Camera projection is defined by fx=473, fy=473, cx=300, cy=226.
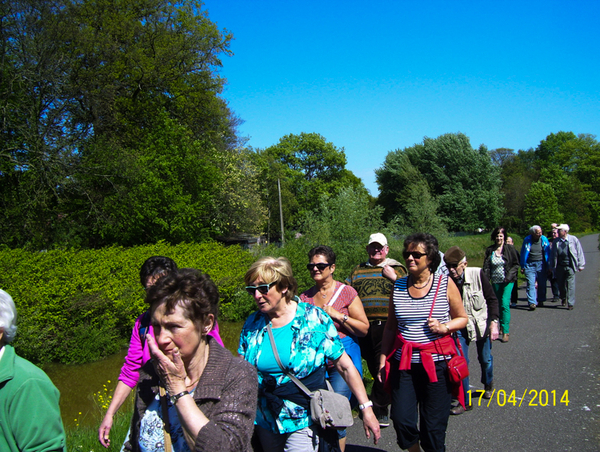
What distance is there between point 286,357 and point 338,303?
4.73ft

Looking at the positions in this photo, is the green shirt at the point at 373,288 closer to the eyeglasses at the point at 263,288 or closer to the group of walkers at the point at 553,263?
the eyeglasses at the point at 263,288

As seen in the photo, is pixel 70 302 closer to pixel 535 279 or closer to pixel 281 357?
pixel 281 357

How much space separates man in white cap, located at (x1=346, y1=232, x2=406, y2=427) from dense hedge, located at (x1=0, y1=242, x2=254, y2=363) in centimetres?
709

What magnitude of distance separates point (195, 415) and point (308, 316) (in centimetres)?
121

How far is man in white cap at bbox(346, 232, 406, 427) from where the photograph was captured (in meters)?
4.70

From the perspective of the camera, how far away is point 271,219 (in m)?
60.2

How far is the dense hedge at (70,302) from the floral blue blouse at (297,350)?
7.72 meters

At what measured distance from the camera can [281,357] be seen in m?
2.79

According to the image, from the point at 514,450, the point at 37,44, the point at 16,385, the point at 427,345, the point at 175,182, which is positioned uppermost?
the point at 37,44

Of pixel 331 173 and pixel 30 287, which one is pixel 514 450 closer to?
pixel 30 287

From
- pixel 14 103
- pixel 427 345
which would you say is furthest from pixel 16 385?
pixel 14 103

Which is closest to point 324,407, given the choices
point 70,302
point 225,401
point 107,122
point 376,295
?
point 225,401

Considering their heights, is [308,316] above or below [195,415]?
above

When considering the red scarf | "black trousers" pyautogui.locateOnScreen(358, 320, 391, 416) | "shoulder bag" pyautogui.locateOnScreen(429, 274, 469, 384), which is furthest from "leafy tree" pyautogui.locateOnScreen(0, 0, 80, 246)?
"shoulder bag" pyautogui.locateOnScreen(429, 274, 469, 384)
